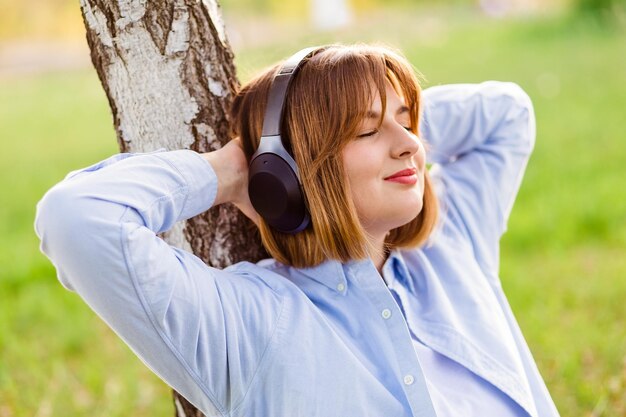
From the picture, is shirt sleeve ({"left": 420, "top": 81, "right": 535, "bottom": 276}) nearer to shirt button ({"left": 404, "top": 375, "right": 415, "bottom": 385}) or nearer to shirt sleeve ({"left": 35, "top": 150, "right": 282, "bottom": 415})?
shirt button ({"left": 404, "top": 375, "right": 415, "bottom": 385})

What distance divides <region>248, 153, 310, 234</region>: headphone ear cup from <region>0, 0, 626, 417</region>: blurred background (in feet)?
1.45

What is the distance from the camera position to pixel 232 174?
5.58 ft

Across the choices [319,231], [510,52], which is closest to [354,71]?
[319,231]

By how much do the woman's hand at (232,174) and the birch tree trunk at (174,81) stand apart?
14 centimetres

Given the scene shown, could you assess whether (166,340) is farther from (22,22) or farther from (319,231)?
(22,22)

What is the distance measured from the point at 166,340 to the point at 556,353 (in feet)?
7.24

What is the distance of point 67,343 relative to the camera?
11.8ft

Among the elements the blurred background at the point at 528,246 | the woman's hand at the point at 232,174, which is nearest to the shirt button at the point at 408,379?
the woman's hand at the point at 232,174

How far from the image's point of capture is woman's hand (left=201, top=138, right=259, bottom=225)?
168cm

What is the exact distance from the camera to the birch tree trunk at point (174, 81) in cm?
175

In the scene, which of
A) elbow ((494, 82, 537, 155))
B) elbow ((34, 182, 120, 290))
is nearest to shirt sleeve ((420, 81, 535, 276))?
elbow ((494, 82, 537, 155))

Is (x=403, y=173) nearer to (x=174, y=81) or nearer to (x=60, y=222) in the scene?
(x=174, y=81)

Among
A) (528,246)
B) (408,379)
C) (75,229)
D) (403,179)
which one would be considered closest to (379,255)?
(403,179)

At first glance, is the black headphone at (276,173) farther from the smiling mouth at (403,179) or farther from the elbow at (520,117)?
the elbow at (520,117)
